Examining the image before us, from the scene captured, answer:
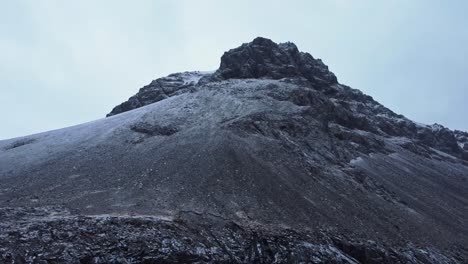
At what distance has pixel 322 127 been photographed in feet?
191

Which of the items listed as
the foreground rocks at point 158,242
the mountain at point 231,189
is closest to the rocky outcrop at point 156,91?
the mountain at point 231,189

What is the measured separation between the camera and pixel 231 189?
3444 cm

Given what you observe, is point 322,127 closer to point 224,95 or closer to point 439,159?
point 224,95

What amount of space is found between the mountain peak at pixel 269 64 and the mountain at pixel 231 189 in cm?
961

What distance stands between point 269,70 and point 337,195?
45.4m

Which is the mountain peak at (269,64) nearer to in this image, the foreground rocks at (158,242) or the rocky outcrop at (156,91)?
the rocky outcrop at (156,91)

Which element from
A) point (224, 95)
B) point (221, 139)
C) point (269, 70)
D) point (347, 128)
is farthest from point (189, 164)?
point (269, 70)

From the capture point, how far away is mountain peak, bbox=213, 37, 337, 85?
81125mm

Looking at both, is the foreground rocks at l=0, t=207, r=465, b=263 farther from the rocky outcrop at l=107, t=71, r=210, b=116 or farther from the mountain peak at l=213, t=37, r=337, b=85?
the rocky outcrop at l=107, t=71, r=210, b=116

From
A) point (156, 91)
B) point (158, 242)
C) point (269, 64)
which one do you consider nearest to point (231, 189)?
point (158, 242)

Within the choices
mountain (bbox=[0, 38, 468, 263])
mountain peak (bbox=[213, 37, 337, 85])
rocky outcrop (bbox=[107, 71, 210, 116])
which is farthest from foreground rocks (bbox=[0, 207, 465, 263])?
rocky outcrop (bbox=[107, 71, 210, 116])

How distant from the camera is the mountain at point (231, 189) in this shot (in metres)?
24.4

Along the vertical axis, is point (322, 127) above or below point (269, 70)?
below

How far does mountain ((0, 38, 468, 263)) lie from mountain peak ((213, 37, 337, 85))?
31.5ft
